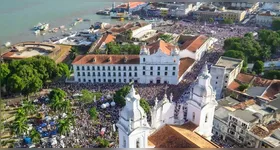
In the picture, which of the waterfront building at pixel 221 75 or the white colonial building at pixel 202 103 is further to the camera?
the waterfront building at pixel 221 75

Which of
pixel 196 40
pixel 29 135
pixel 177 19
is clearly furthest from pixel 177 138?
pixel 177 19

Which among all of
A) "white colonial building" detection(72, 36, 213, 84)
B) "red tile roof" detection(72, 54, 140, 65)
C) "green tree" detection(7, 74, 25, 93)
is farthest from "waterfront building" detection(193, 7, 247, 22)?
"green tree" detection(7, 74, 25, 93)

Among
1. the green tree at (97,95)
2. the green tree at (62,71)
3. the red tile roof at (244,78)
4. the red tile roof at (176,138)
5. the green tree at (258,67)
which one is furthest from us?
the green tree at (258,67)

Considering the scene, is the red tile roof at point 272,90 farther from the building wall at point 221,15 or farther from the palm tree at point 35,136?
the building wall at point 221,15

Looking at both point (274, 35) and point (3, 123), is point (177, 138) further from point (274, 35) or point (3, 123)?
point (274, 35)

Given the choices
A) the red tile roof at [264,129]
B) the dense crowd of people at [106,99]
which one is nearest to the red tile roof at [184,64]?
the dense crowd of people at [106,99]

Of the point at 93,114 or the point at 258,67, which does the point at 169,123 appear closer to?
the point at 93,114

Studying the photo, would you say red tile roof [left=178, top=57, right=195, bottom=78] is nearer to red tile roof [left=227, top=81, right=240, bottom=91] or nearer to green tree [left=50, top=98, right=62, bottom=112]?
red tile roof [left=227, top=81, right=240, bottom=91]

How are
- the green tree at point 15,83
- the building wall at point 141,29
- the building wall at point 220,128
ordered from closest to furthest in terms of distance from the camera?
the building wall at point 220,128 → the green tree at point 15,83 → the building wall at point 141,29
